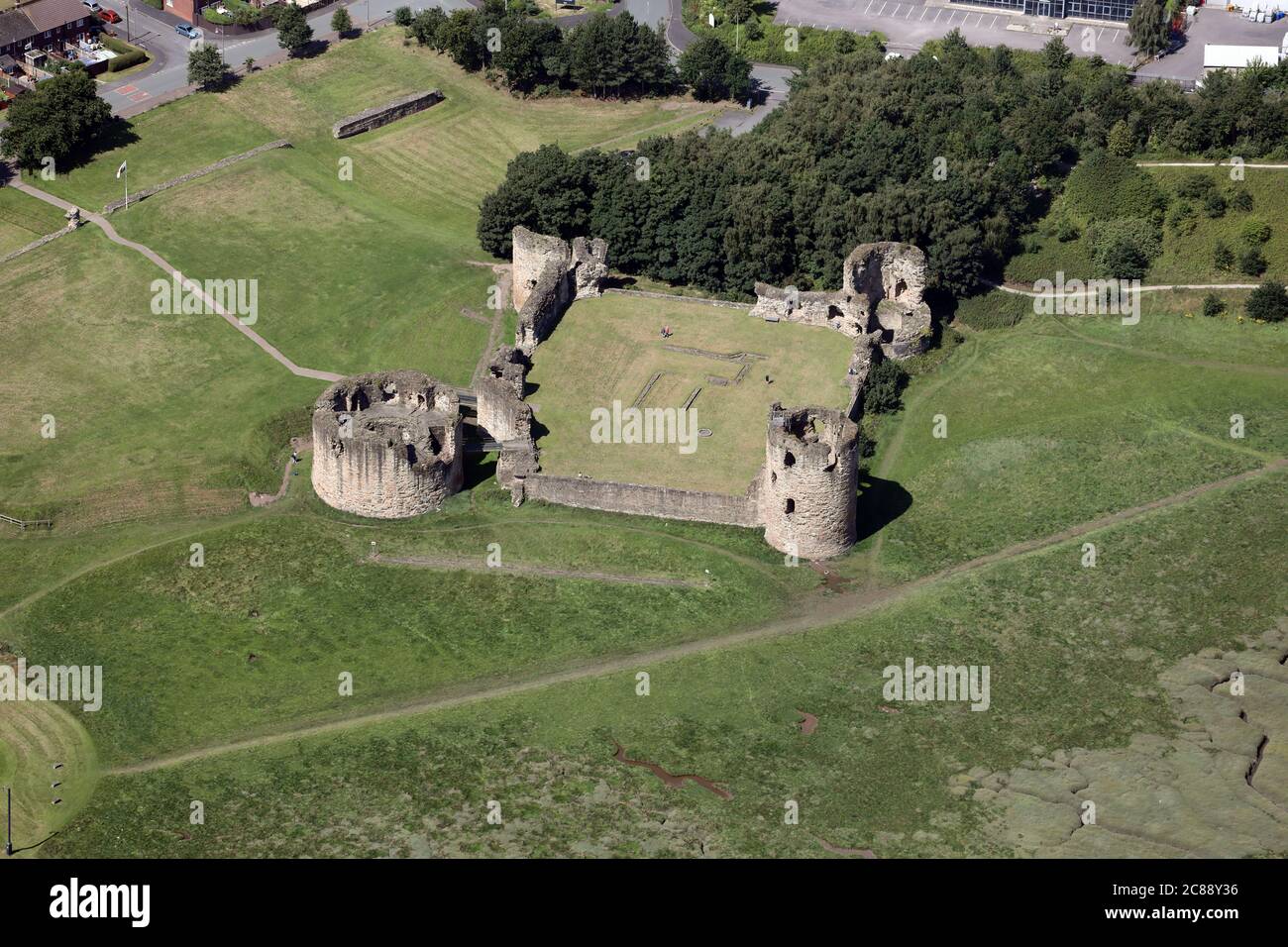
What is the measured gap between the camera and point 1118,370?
118m

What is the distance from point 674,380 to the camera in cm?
11400

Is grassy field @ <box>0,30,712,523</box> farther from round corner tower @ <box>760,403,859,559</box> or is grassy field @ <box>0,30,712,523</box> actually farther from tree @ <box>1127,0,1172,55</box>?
tree @ <box>1127,0,1172,55</box>

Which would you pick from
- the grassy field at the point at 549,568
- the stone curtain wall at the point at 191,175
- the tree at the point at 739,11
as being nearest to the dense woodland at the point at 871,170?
the grassy field at the point at 549,568

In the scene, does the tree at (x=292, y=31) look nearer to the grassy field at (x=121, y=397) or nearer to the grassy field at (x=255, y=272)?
the grassy field at (x=255, y=272)

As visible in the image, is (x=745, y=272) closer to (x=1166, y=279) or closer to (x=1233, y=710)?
(x=1166, y=279)

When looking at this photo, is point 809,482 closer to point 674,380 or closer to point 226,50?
point 674,380

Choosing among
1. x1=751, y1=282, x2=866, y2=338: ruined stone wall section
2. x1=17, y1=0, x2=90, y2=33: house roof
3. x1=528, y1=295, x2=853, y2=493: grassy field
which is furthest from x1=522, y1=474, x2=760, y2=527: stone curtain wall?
x1=17, y1=0, x2=90, y2=33: house roof

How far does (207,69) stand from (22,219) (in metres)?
19.9

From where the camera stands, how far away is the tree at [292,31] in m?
146

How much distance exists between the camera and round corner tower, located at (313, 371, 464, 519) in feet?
341

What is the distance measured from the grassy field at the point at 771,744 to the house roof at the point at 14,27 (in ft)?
238

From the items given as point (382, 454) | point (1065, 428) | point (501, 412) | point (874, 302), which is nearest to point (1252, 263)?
point (1065, 428)

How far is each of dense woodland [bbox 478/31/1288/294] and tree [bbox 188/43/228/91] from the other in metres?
25.6

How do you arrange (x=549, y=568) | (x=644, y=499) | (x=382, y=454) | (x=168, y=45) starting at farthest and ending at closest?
(x=168, y=45), (x=644, y=499), (x=382, y=454), (x=549, y=568)
